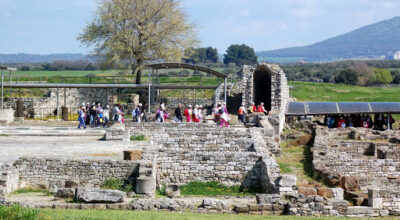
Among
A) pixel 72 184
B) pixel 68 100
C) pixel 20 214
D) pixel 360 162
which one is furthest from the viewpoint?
pixel 68 100

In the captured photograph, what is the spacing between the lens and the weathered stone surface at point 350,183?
2459 centimetres

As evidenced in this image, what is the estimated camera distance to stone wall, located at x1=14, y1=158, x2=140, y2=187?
2508 centimetres

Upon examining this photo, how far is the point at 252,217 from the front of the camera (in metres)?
19.8

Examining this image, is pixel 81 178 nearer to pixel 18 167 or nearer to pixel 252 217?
pixel 18 167

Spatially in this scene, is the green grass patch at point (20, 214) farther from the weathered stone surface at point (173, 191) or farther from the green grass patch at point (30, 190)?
the weathered stone surface at point (173, 191)

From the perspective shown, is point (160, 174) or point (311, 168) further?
point (311, 168)

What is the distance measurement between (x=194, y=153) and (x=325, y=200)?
687 cm

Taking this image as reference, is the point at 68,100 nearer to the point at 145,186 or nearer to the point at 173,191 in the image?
the point at 145,186

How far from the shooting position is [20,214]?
57.8ft

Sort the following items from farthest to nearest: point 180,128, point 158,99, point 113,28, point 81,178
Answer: point 113,28 → point 158,99 → point 180,128 → point 81,178

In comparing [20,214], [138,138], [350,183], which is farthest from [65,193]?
[138,138]

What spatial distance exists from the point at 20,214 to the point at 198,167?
9620 mm

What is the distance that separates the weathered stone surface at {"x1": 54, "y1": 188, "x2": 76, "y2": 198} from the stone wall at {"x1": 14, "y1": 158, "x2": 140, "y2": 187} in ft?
8.00

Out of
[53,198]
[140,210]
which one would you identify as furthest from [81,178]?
[140,210]
